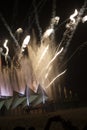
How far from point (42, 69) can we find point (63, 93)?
924 centimetres

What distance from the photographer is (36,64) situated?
49.7m

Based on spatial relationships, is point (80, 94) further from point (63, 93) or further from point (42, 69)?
point (42, 69)

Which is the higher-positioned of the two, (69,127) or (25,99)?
(25,99)

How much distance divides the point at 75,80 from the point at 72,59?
169 inches

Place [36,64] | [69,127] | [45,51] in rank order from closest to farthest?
1. [69,127]
2. [45,51]
3. [36,64]

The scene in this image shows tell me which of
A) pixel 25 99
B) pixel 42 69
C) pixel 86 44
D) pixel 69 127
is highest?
pixel 86 44

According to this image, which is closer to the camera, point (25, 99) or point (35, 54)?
point (35, 54)

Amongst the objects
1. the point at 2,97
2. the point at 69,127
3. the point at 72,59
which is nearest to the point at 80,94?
the point at 72,59

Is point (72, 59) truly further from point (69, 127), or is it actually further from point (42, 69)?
point (69, 127)

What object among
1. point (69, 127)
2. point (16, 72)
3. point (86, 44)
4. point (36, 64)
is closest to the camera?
point (69, 127)

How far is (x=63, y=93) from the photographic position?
5562 centimetres

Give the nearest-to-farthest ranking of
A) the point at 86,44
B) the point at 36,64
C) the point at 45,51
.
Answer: the point at 45,51, the point at 36,64, the point at 86,44

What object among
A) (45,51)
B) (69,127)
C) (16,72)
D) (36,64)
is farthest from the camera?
(16,72)

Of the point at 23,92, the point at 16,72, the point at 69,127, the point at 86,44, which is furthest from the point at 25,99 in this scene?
the point at 69,127
